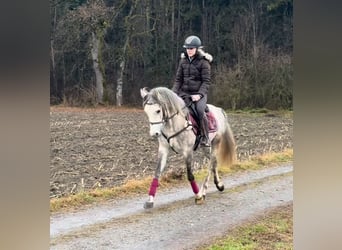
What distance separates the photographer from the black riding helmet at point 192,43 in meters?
1.74

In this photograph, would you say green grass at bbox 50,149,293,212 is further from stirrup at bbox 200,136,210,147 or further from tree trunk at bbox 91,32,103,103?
tree trunk at bbox 91,32,103,103

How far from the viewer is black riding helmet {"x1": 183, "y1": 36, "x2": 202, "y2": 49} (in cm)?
174

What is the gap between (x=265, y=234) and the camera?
174 cm

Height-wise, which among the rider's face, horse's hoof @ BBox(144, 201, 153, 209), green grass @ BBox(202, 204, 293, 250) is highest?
the rider's face

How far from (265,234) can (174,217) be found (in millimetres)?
326

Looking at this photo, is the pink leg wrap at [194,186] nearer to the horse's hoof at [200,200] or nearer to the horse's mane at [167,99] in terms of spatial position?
the horse's hoof at [200,200]

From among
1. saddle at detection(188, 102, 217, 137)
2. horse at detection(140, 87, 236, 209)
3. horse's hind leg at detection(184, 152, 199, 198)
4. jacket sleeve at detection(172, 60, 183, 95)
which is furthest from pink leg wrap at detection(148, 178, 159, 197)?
jacket sleeve at detection(172, 60, 183, 95)

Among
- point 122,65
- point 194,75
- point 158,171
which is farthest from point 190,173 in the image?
point 122,65

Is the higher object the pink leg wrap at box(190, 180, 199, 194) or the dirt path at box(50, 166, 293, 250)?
the pink leg wrap at box(190, 180, 199, 194)

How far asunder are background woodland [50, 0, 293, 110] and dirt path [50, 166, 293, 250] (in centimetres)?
30

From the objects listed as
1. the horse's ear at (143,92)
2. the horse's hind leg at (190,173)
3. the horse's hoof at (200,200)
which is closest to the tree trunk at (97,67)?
the horse's ear at (143,92)
